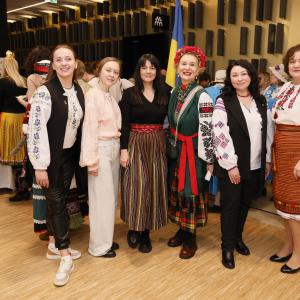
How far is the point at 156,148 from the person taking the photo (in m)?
2.53

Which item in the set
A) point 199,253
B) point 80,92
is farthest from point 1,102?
point 199,253

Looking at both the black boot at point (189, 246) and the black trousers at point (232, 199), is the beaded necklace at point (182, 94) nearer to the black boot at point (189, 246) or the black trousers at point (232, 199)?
the black trousers at point (232, 199)

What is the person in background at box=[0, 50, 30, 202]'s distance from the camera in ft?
11.8

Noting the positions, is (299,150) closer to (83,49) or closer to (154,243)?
(154,243)

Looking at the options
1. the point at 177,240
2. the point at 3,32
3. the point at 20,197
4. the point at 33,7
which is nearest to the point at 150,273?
the point at 177,240

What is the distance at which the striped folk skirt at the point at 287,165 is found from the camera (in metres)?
2.22

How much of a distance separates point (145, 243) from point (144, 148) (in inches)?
29.3

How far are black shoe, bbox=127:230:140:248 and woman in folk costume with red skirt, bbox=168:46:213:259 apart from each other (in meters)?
0.35

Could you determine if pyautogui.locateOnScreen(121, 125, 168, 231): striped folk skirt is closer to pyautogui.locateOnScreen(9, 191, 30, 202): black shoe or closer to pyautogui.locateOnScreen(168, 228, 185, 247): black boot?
pyautogui.locateOnScreen(168, 228, 185, 247): black boot

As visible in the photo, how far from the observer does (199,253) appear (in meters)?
2.67

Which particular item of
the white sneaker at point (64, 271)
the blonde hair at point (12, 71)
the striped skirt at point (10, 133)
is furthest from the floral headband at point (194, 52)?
the striped skirt at point (10, 133)

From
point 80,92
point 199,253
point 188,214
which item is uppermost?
point 80,92

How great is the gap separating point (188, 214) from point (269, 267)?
0.65 meters

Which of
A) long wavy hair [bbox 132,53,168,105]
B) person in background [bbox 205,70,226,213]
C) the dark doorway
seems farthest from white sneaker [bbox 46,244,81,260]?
the dark doorway
